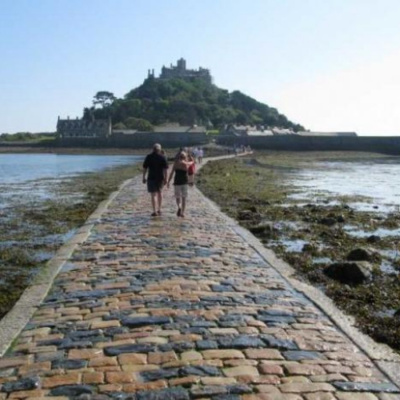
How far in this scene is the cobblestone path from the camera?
4373 mm

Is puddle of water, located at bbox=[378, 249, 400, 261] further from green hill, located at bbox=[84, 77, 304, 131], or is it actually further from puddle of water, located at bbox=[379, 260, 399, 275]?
green hill, located at bbox=[84, 77, 304, 131]

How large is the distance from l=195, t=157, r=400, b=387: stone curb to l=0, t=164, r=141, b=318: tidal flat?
3.64 m

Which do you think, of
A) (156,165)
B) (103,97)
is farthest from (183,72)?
(156,165)

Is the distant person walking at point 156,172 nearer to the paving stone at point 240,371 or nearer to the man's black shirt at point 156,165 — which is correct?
the man's black shirt at point 156,165

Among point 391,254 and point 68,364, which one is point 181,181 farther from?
point 68,364

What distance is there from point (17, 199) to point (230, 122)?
447 feet

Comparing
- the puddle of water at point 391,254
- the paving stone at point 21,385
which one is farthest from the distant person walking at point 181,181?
the paving stone at point 21,385

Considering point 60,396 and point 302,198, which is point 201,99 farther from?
point 60,396

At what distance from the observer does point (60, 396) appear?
4.21 m

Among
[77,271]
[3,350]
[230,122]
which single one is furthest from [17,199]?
[230,122]

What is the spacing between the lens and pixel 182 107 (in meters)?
156

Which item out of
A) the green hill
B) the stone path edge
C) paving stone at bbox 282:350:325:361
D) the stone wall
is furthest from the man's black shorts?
the green hill

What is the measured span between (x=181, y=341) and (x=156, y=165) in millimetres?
9479

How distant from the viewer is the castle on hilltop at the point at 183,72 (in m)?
186
